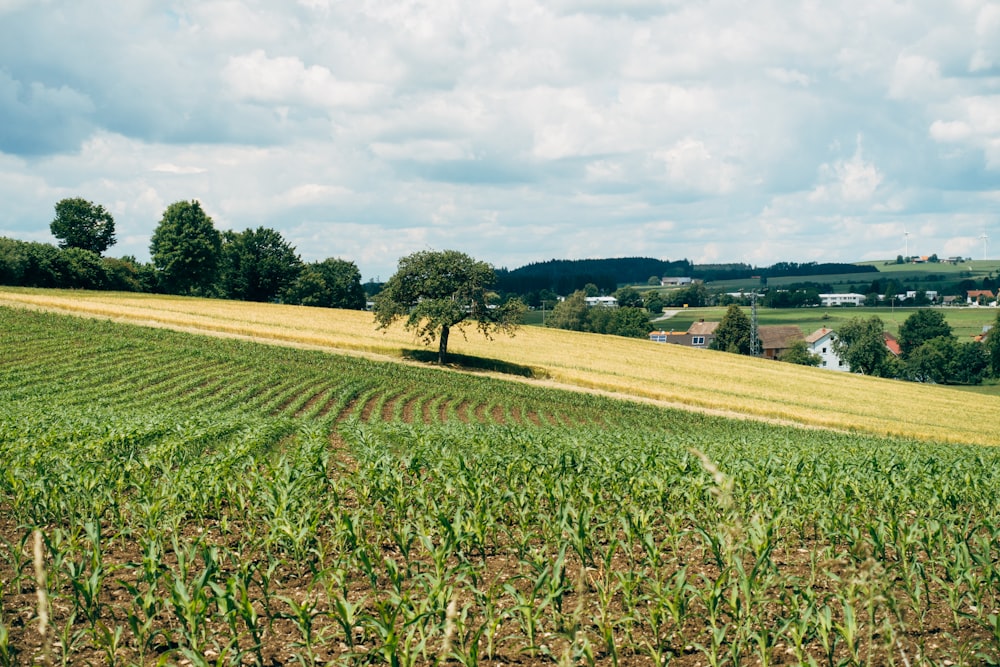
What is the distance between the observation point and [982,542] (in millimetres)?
7492

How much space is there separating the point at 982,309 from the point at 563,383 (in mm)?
183589

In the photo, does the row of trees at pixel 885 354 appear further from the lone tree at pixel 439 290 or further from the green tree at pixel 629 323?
the lone tree at pixel 439 290

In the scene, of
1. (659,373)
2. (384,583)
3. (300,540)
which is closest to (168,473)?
(300,540)

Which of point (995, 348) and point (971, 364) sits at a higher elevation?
point (995, 348)

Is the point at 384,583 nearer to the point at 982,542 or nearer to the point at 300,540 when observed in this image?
the point at 300,540

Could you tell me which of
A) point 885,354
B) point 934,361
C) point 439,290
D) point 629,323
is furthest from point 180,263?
point 934,361

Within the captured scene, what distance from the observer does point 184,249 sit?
10081cm

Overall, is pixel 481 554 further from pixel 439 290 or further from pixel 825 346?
pixel 825 346

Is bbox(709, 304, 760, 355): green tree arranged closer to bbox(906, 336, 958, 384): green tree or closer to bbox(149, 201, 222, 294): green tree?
bbox(906, 336, 958, 384): green tree

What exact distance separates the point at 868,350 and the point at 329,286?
296ft

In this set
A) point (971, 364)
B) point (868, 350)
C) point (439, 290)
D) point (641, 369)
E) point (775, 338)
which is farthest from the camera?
point (775, 338)

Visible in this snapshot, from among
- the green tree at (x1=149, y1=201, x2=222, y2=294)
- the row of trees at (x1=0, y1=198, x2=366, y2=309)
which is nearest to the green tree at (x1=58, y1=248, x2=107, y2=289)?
the row of trees at (x1=0, y1=198, x2=366, y2=309)

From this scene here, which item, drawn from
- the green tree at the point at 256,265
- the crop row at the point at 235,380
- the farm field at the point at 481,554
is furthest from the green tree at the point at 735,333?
the farm field at the point at 481,554

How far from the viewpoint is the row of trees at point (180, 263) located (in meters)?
90.9
